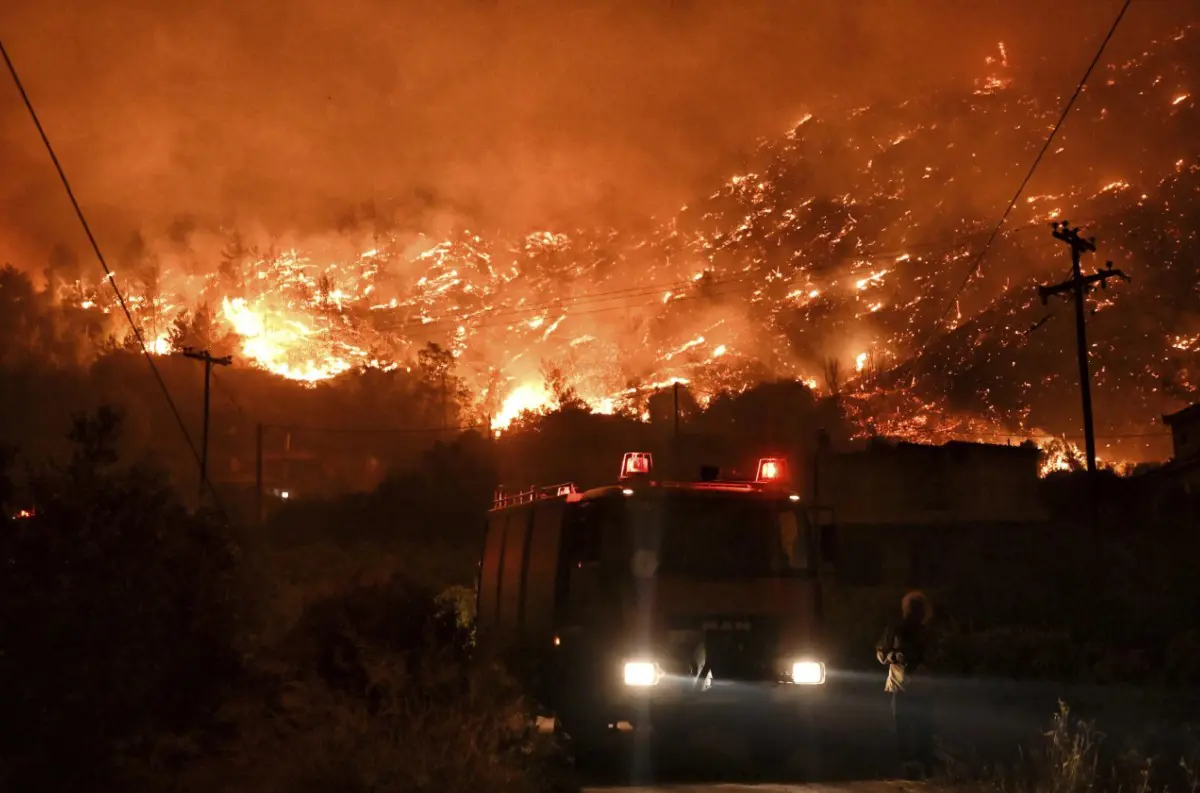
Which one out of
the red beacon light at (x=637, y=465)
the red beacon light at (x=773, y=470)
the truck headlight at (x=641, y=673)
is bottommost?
the truck headlight at (x=641, y=673)

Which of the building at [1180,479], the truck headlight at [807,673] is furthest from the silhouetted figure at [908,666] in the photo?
the building at [1180,479]

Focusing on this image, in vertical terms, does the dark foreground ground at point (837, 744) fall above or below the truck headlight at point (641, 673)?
below

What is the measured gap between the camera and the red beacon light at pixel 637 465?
35.9 feet

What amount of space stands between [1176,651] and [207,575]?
48.0 feet

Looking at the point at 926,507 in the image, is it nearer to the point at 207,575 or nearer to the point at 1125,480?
the point at 1125,480

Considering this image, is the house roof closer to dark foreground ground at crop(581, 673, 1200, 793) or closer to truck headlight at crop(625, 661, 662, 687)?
dark foreground ground at crop(581, 673, 1200, 793)

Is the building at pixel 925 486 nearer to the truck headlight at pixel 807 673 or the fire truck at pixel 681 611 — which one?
the fire truck at pixel 681 611

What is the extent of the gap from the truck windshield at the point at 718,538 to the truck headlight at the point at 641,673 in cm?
82

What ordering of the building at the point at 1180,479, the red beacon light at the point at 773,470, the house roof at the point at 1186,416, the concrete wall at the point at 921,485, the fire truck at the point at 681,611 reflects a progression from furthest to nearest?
the house roof at the point at 1186,416 → the concrete wall at the point at 921,485 → the building at the point at 1180,479 → the red beacon light at the point at 773,470 → the fire truck at the point at 681,611

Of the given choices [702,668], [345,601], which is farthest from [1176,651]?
[345,601]

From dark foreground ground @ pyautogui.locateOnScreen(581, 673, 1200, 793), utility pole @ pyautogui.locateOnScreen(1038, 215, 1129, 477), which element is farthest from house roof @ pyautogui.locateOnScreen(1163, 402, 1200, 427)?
dark foreground ground @ pyautogui.locateOnScreen(581, 673, 1200, 793)

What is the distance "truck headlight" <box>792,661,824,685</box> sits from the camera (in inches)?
409

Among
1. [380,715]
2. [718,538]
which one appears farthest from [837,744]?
[380,715]

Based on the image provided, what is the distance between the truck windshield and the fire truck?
1 centimetres
